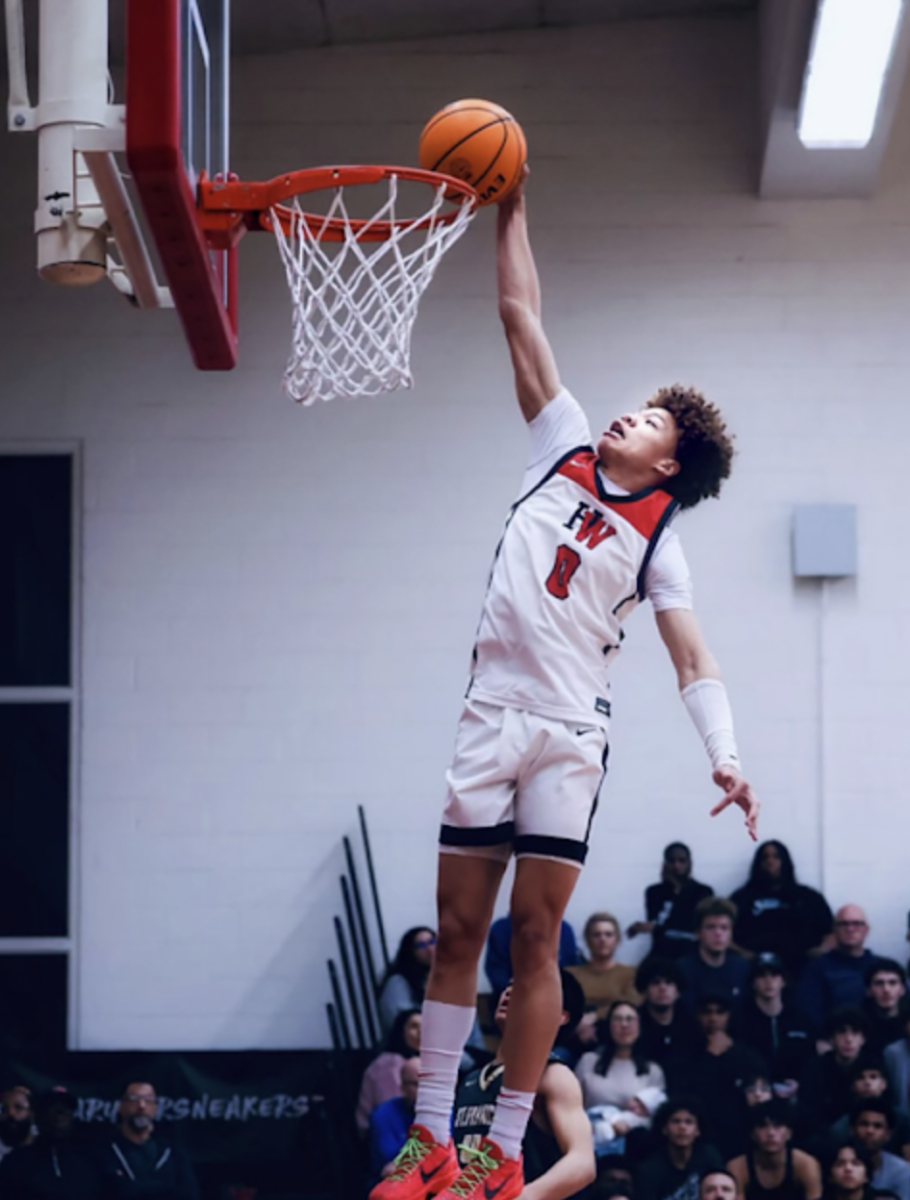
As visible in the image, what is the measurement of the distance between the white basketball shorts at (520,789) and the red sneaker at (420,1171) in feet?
2.38

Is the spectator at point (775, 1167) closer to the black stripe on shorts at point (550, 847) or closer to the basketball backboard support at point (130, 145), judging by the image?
the black stripe on shorts at point (550, 847)

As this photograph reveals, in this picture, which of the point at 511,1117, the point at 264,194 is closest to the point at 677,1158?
the point at 511,1117

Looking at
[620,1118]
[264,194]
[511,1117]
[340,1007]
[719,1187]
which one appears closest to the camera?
[511,1117]

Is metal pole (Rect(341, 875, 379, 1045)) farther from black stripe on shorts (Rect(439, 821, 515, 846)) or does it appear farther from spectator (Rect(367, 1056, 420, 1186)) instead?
black stripe on shorts (Rect(439, 821, 515, 846))

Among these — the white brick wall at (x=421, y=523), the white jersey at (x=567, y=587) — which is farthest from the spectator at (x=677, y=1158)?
the white jersey at (x=567, y=587)

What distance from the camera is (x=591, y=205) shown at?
1023cm

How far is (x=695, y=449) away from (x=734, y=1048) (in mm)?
4735

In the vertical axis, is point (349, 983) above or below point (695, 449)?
below

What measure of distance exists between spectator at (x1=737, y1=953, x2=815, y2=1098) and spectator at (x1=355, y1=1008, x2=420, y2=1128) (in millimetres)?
1670

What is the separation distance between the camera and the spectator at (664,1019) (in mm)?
8969

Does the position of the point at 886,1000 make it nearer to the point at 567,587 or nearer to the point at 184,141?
the point at 567,587

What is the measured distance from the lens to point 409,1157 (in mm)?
4582

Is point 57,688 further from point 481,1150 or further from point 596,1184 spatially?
point 481,1150

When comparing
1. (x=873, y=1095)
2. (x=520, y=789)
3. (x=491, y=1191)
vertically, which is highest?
(x=520, y=789)
